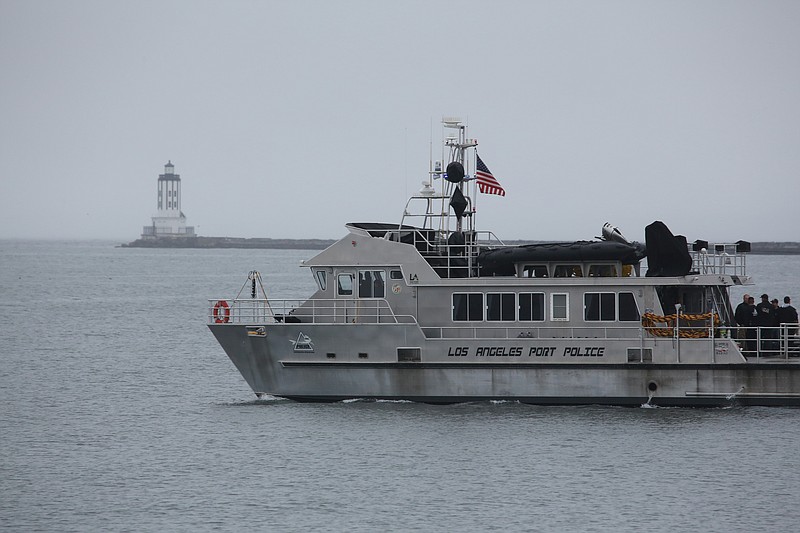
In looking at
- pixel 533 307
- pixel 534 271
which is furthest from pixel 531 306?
pixel 534 271

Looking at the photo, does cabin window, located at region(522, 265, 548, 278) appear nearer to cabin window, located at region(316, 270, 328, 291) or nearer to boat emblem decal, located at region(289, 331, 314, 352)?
cabin window, located at region(316, 270, 328, 291)

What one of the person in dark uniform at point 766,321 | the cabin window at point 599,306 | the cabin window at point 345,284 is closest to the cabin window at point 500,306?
the cabin window at point 599,306

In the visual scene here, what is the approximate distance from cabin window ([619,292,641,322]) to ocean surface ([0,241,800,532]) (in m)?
2.32

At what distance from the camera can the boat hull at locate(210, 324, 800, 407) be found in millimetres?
27719

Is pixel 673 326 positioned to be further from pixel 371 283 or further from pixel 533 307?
pixel 371 283

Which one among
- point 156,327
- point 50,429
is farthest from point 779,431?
point 156,327

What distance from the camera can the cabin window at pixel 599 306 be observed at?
2870 cm

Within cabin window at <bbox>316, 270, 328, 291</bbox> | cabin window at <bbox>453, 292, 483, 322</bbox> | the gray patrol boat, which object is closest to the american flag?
the gray patrol boat

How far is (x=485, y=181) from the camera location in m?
30.6

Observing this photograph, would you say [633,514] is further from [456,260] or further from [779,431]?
[456,260]

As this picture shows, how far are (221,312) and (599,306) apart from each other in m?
9.57

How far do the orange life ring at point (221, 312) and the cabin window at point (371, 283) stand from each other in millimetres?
3388

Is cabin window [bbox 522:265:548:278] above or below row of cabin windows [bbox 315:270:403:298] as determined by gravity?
above

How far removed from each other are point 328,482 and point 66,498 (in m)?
5.09
